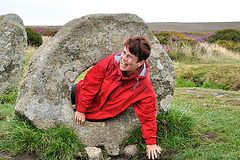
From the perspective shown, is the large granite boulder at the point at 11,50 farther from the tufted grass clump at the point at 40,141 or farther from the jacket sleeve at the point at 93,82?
the jacket sleeve at the point at 93,82

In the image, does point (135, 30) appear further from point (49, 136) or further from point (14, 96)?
point (14, 96)

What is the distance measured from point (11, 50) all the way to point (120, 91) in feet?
14.2

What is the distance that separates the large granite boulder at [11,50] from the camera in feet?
22.0

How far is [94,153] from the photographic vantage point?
3.75 m

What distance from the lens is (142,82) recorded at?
3.83 metres

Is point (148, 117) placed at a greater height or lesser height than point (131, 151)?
greater

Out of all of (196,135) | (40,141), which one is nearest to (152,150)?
(196,135)

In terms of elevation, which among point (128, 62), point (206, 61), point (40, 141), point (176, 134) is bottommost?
point (206, 61)

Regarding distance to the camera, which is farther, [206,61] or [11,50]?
[206,61]

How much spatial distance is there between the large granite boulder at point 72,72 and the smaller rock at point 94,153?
16 cm

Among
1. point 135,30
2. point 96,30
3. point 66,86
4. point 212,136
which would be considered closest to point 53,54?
point 66,86

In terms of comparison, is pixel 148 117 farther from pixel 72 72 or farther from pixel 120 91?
pixel 72 72

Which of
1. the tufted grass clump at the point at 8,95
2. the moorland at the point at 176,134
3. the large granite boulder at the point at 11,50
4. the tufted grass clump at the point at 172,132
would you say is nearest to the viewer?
the moorland at the point at 176,134

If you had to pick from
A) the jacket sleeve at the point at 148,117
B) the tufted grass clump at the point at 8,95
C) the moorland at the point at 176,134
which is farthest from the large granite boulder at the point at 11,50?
the jacket sleeve at the point at 148,117
